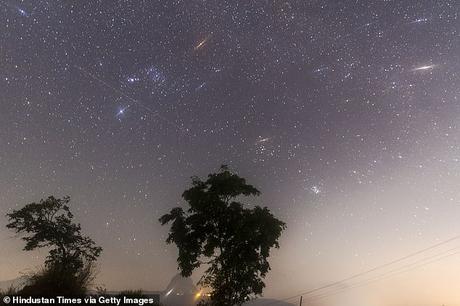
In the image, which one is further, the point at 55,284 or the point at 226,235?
the point at 226,235

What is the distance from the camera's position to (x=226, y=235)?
27656mm

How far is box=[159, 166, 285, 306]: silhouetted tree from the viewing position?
26922mm

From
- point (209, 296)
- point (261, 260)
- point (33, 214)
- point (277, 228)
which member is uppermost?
point (33, 214)

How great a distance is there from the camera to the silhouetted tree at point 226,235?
2692cm

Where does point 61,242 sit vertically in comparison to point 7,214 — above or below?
below

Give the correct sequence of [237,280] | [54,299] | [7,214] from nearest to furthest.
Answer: [54,299] < [237,280] < [7,214]

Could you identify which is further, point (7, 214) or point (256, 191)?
point (7, 214)

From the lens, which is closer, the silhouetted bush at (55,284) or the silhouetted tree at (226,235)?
the silhouetted bush at (55,284)

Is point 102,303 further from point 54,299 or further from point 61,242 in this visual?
point 61,242

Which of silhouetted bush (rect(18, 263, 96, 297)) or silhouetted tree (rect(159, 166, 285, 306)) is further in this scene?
silhouetted tree (rect(159, 166, 285, 306))

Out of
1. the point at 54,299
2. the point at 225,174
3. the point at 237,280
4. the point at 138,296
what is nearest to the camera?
the point at 54,299

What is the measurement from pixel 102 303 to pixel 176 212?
51.3ft

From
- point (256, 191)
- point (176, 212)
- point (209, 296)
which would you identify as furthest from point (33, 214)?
point (256, 191)

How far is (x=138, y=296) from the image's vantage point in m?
15.4
